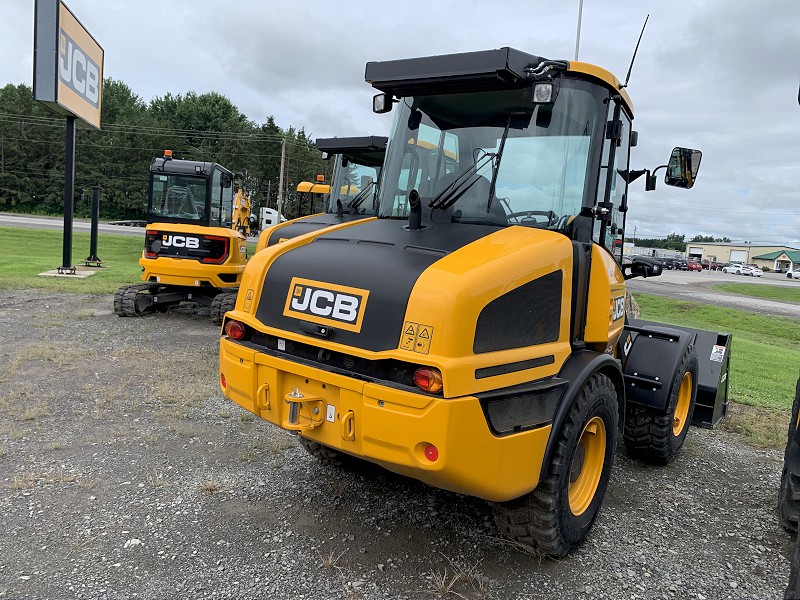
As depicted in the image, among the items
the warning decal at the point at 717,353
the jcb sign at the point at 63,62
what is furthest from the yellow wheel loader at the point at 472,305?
the jcb sign at the point at 63,62

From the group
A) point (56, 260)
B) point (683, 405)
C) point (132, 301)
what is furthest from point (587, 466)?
point (56, 260)

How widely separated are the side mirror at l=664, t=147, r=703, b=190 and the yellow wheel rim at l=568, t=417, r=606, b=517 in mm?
1998

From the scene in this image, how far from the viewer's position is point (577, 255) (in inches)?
132

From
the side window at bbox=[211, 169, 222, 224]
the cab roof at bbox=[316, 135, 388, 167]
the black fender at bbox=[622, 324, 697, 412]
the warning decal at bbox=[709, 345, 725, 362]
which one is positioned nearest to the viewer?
the black fender at bbox=[622, 324, 697, 412]

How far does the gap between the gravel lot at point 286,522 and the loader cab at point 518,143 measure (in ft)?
6.11

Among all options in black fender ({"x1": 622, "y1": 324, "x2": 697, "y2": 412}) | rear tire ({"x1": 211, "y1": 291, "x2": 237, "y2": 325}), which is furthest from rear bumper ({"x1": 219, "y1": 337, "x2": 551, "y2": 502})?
rear tire ({"x1": 211, "y1": 291, "x2": 237, "y2": 325})

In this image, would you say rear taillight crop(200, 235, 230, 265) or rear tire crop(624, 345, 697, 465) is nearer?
rear tire crop(624, 345, 697, 465)

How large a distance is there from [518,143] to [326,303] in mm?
A: 1488

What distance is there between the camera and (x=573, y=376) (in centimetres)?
312

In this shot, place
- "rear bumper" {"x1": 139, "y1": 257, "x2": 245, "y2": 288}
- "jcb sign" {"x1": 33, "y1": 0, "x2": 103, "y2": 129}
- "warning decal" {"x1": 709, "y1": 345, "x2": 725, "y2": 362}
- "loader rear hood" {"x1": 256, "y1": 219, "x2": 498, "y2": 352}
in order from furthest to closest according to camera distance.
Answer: "jcb sign" {"x1": 33, "y1": 0, "x2": 103, "y2": 129} < "rear bumper" {"x1": 139, "y1": 257, "x2": 245, "y2": 288} < "warning decal" {"x1": 709, "y1": 345, "x2": 725, "y2": 362} < "loader rear hood" {"x1": 256, "y1": 219, "x2": 498, "y2": 352}

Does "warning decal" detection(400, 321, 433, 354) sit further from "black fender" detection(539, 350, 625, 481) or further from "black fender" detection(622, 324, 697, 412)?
"black fender" detection(622, 324, 697, 412)

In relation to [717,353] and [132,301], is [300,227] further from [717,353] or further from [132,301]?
[717,353]

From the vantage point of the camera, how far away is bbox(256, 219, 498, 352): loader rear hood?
2809 millimetres

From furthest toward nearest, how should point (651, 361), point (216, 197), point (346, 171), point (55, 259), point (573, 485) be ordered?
point (55, 259) < point (216, 197) < point (346, 171) < point (651, 361) < point (573, 485)
